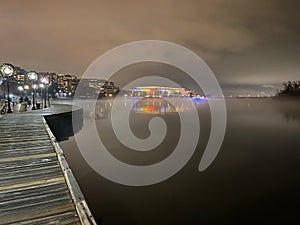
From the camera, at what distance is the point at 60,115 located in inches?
824

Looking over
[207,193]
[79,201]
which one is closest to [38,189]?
[79,201]

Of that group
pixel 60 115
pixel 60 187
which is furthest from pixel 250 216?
pixel 60 115

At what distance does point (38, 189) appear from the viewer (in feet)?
15.7

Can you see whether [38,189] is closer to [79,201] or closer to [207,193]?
[79,201]

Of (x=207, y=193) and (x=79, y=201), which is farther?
(x=207, y=193)

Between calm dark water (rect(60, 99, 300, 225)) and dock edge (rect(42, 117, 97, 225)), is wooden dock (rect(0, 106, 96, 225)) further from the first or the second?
calm dark water (rect(60, 99, 300, 225))

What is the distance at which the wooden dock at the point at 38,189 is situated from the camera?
12.3ft

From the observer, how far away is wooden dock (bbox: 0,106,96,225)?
3.74 metres

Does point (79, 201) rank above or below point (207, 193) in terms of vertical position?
above

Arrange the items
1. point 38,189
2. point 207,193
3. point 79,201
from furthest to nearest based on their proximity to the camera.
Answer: point 207,193 → point 38,189 → point 79,201

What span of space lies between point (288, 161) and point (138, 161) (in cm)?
1289

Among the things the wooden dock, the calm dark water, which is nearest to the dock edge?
the wooden dock

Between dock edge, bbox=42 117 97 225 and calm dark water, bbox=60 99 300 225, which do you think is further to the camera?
calm dark water, bbox=60 99 300 225

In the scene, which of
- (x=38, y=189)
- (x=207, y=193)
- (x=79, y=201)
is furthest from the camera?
(x=207, y=193)
